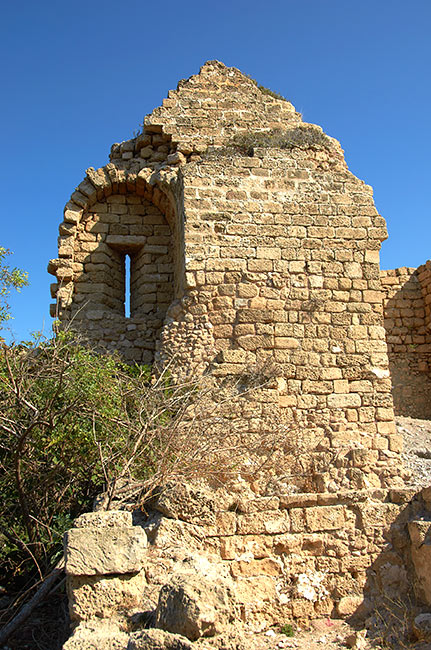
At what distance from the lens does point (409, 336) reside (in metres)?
11.0

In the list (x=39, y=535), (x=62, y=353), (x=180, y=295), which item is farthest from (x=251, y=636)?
(x=180, y=295)

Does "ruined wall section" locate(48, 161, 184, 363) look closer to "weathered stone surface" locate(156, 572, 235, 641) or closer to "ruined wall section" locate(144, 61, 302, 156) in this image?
"ruined wall section" locate(144, 61, 302, 156)

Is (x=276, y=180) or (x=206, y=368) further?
(x=276, y=180)

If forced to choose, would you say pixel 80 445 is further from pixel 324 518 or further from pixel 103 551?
pixel 324 518

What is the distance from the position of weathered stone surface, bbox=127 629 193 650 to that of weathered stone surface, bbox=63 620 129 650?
0.85ft

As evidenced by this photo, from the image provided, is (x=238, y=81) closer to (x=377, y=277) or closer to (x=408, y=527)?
(x=377, y=277)

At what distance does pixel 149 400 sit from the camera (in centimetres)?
564

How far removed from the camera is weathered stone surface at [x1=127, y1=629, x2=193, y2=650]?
2.83 m

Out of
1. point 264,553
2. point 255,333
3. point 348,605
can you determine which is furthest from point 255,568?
point 255,333

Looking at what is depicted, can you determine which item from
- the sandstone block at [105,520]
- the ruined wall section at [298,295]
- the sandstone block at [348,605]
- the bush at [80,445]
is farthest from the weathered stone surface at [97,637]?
the ruined wall section at [298,295]

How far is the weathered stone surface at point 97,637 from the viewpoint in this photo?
10.2 feet

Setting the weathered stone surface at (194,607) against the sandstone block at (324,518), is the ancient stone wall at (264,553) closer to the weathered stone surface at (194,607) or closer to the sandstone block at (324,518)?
the sandstone block at (324,518)

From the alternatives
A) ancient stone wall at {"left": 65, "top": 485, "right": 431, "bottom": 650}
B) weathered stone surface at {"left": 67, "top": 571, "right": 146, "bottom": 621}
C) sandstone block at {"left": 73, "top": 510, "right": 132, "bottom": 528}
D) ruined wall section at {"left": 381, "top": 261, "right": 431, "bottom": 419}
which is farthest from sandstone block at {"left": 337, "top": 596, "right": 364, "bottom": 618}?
ruined wall section at {"left": 381, "top": 261, "right": 431, "bottom": 419}

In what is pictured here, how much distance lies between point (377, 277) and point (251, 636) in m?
4.33
